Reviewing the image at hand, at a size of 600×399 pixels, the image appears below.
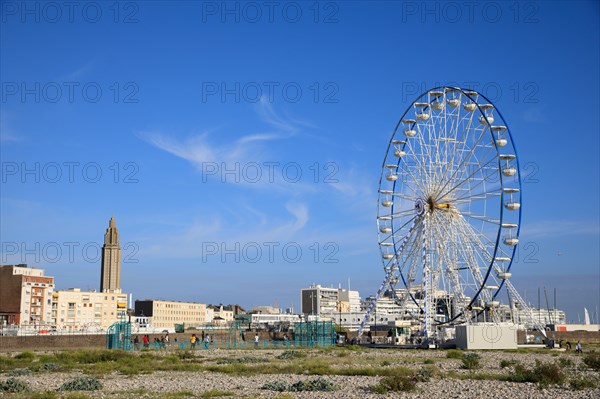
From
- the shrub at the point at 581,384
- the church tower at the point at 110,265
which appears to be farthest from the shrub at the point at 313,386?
the church tower at the point at 110,265

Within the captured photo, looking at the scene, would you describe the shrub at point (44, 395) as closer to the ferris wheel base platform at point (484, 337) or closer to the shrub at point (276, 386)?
the shrub at point (276, 386)

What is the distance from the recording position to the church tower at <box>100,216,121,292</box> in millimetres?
189875

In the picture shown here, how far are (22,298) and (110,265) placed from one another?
91.0m

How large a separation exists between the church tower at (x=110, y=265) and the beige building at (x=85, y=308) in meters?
55.0

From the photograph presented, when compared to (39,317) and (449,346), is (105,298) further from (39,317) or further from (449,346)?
(449,346)

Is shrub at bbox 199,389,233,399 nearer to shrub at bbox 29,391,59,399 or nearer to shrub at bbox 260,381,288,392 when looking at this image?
shrub at bbox 260,381,288,392

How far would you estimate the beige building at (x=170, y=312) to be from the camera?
163 meters

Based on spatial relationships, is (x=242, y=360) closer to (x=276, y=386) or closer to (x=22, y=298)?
(x=276, y=386)

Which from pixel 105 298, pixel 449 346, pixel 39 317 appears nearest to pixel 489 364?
pixel 449 346

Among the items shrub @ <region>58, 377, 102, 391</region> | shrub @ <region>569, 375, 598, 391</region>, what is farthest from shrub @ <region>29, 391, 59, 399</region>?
shrub @ <region>569, 375, 598, 391</region>

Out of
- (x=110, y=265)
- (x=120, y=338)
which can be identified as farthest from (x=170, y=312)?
(x=120, y=338)

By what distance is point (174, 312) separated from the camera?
172250mm

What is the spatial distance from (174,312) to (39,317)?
67.9m

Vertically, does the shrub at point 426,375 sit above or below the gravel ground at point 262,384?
above
